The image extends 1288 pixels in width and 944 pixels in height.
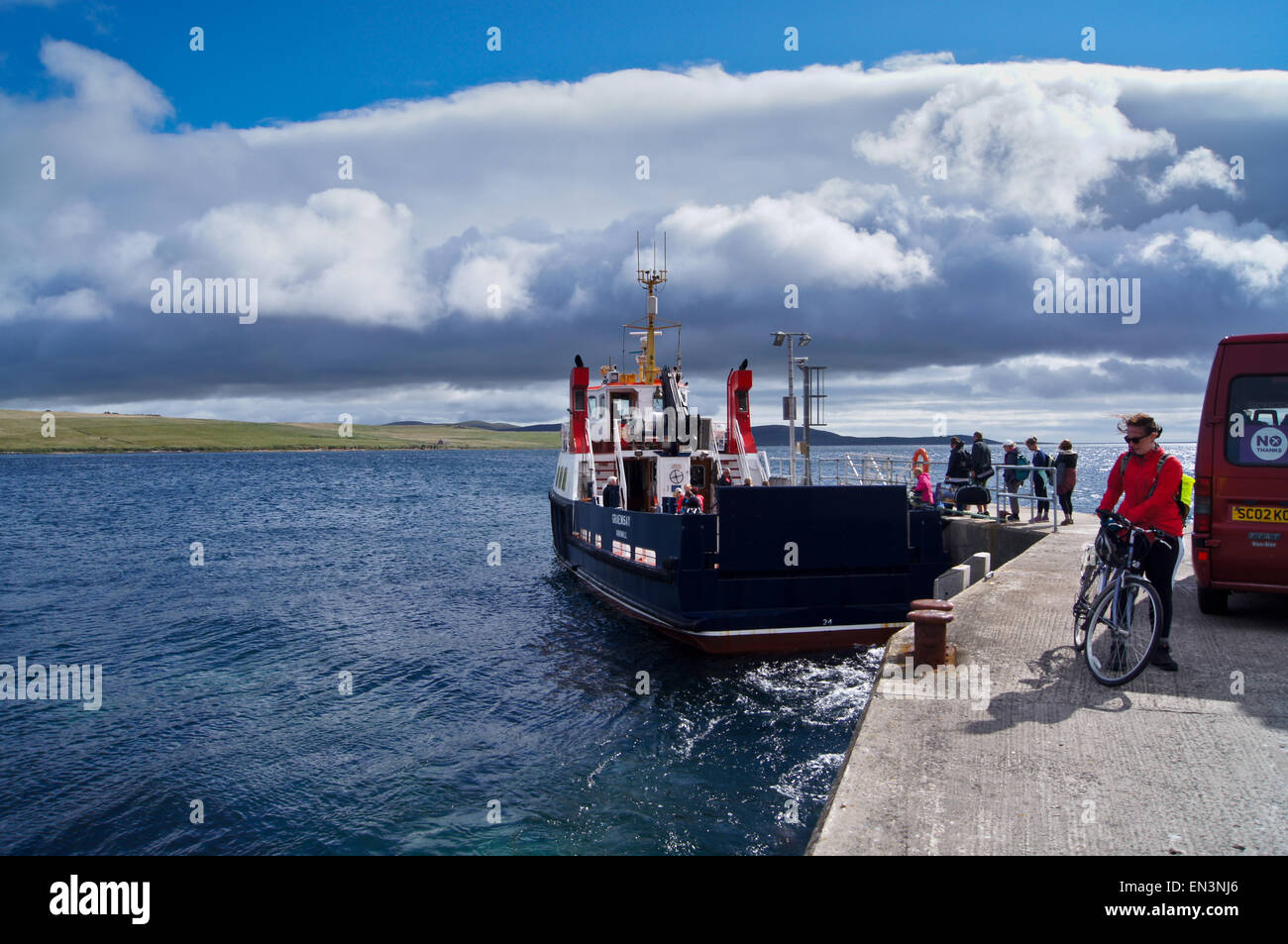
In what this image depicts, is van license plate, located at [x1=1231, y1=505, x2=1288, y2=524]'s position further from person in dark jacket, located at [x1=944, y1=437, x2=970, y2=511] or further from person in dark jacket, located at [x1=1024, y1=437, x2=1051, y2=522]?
person in dark jacket, located at [x1=944, y1=437, x2=970, y2=511]

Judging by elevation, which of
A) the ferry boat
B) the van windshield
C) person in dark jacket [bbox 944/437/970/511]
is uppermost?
the van windshield

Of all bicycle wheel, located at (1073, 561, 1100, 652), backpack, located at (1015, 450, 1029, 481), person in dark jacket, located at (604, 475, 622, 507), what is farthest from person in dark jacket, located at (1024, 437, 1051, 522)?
bicycle wheel, located at (1073, 561, 1100, 652)

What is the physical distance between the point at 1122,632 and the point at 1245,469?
2.78 metres

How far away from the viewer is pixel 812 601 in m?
14.9

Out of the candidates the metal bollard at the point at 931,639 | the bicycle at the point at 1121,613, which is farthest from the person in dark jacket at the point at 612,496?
the bicycle at the point at 1121,613

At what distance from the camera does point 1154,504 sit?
6945 mm

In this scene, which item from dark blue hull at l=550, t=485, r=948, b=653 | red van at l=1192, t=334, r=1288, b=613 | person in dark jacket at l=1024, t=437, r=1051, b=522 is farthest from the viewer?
person in dark jacket at l=1024, t=437, r=1051, b=522

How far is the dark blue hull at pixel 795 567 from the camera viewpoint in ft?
48.0

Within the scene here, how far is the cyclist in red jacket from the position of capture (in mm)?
6891

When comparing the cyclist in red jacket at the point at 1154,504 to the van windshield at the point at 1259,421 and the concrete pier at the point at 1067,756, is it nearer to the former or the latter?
the concrete pier at the point at 1067,756

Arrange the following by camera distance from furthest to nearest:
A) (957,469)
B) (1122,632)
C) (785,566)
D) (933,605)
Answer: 1. (957,469)
2. (785,566)
3. (933,605)
4. (1122,632)

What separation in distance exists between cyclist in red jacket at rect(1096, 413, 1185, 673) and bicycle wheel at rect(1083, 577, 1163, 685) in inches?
7.2

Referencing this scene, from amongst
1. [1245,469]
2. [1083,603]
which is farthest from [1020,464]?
[1083,603]

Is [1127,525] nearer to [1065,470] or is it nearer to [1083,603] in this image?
[1083,603]
